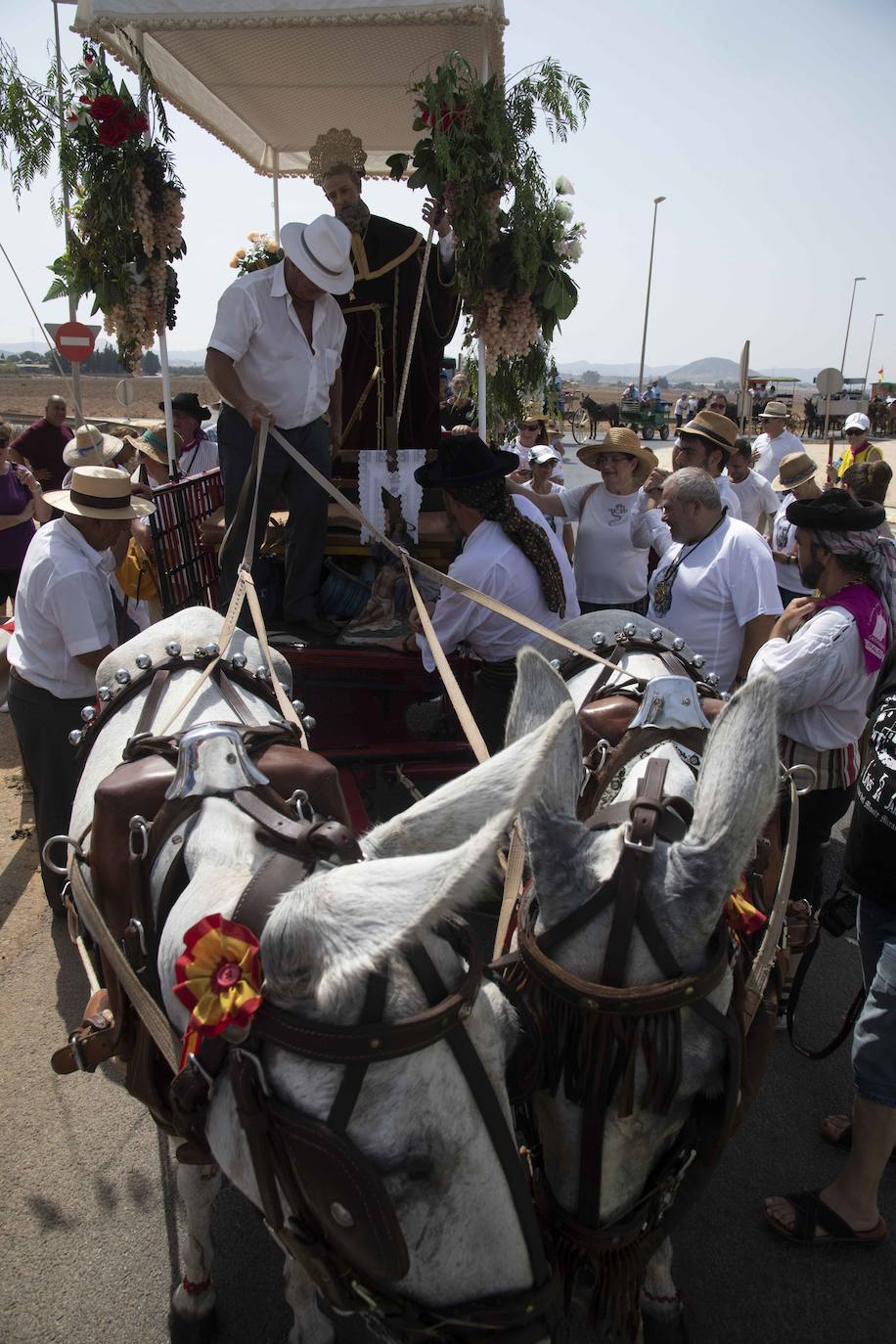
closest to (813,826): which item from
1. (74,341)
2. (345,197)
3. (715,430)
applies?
(715,430)

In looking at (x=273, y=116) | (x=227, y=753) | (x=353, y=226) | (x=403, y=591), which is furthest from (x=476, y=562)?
(x=273, y=116)

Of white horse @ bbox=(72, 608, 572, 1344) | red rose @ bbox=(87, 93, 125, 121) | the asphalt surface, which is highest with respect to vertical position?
red rose @ bbox=(87, 93, 125, 121)

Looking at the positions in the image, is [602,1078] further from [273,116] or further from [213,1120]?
[273,116]

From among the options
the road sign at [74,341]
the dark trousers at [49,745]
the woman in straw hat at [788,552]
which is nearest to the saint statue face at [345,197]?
the dark trousers at [49,745]

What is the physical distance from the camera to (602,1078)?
169 cm

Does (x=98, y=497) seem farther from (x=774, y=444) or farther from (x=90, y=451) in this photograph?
(x=774, y=444)

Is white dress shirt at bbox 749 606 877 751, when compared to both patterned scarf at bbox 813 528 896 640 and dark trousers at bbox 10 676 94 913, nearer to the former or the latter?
patterned scarf at bbox 813 528 896 640

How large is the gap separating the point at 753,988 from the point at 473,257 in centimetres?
420

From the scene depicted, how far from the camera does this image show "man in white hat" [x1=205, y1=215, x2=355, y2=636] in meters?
4.15

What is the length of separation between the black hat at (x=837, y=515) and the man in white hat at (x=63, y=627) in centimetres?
285

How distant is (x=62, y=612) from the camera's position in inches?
147

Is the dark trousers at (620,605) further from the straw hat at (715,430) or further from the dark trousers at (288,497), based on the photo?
the dark trousers at (288,497)

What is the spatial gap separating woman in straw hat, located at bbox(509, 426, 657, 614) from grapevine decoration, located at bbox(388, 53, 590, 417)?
866 mm

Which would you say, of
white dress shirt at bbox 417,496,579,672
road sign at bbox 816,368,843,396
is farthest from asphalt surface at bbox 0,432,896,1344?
road sign at bbox 816,368,843,396
